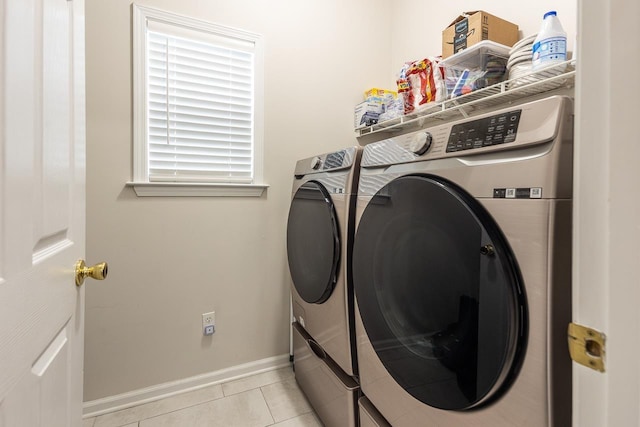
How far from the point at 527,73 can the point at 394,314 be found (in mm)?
1070

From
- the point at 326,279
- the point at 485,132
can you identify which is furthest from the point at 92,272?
the point at 485,132

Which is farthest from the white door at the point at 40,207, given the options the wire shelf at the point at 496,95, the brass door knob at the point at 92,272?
the wire shelf at the point at 496,95

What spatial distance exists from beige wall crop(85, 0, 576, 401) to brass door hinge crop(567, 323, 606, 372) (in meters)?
1.30

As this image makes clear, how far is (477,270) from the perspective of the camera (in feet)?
1.99

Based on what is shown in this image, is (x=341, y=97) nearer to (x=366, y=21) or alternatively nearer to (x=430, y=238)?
(x=366, y=21)

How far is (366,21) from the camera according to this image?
6.59 feet

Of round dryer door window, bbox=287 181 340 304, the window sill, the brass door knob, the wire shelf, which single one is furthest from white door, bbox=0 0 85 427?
the wire shelf

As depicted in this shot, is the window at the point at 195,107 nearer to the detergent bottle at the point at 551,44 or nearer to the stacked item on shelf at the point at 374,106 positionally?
the stacked item on shelf at the point at 374,106

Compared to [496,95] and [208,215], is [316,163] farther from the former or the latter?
[496,95]

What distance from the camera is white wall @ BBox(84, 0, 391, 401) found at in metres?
1.43

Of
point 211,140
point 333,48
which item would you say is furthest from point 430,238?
point 333,48

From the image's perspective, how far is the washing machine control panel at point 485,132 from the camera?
0.59 m

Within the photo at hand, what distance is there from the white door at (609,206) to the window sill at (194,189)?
1.51 metres

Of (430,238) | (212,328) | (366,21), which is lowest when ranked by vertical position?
(212,328)
